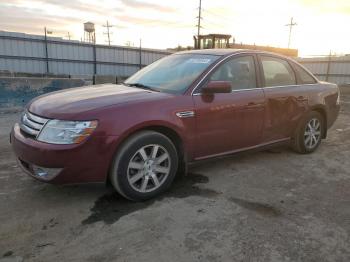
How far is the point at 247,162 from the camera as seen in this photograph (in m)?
4.89

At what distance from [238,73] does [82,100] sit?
2.08m

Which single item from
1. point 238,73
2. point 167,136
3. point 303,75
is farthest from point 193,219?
point 303,75

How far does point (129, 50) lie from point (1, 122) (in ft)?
54.8

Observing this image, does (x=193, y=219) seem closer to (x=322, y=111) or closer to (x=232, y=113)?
(x=232, y=113)

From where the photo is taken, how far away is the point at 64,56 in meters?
20.4

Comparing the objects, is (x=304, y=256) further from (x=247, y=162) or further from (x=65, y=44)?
(x=65, y=44)

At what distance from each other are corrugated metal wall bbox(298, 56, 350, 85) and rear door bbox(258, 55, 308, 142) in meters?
23.2

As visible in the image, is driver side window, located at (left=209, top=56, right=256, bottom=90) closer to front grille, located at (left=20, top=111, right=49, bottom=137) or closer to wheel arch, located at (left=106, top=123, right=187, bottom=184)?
wheel arch, located at (left=106, top=123, right=187, bottom=184)

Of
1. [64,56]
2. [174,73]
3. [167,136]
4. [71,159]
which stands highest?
[64,56]

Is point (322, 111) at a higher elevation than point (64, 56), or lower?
lower

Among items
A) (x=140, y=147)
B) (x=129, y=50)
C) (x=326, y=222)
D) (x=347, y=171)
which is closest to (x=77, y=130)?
(x=140, y=147)

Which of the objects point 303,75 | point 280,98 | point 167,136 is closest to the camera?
point 167,136

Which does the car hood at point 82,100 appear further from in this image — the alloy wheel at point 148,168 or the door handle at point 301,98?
the door handle at point 301,98

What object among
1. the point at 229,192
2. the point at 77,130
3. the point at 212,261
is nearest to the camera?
the point at 212,261
